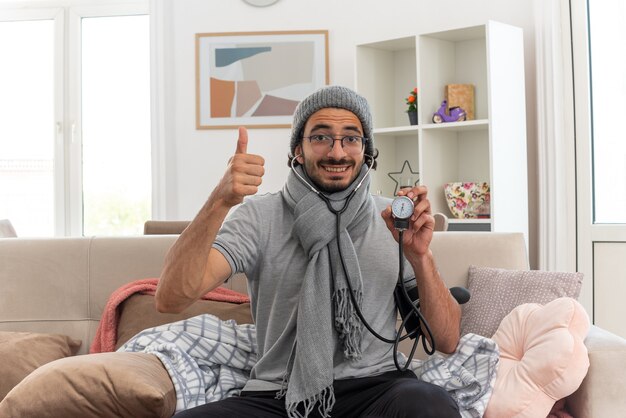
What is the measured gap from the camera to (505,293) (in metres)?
2.20

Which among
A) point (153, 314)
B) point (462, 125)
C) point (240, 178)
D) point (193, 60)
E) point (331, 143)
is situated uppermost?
point (193, 60)

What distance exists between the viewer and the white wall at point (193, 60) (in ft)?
15.6

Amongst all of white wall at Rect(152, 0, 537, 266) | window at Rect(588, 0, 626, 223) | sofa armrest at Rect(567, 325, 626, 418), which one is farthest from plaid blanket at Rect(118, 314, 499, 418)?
white wall at Rect(152, 0, 537, 266)

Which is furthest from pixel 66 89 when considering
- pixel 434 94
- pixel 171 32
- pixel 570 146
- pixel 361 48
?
pixel 570 146

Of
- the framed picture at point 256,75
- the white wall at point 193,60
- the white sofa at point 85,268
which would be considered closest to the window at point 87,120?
the white wall at point 193,60

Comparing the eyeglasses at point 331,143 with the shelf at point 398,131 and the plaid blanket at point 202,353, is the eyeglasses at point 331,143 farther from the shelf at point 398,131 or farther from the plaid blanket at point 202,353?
the shelf at point 398,131

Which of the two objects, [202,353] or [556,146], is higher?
[556,146]

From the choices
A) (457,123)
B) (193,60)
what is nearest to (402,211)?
(457,123)

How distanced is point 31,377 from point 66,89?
3694mm

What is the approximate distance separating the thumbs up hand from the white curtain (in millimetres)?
2941

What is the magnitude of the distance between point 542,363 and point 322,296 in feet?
1.74

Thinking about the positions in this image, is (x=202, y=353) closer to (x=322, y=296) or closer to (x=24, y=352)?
(x=322, y=296)

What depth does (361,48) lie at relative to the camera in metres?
4.48

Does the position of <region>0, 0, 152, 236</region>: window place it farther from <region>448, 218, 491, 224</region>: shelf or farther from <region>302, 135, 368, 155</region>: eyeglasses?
<region>302, 135, 368, 155</region>: eyeglasses
